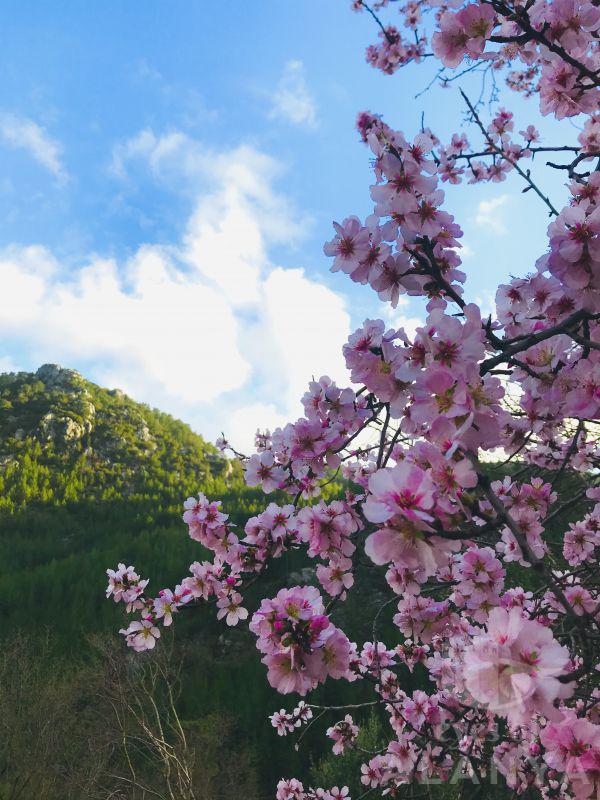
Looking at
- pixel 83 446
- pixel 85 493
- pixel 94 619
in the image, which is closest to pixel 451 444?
pixel 94 619

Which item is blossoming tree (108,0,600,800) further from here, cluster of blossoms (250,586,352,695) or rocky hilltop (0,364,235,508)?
rocky hilltop (0,364,235,508)

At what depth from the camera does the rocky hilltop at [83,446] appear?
3922cm

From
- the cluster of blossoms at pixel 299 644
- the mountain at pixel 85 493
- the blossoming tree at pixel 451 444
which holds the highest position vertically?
the mountain at pixel 85 493

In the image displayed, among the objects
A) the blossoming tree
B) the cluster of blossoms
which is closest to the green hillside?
the blossoming tree

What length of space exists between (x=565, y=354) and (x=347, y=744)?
4.48m

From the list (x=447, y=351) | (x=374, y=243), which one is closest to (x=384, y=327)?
(x=374, y=243)

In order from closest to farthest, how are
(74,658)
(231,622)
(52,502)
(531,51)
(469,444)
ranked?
(469,444) → (531,51) → (231,622) → (74,658) → (52,502)

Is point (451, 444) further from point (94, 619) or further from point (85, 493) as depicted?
point (85, 493)

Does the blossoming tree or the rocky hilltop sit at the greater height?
the rocky hilltop

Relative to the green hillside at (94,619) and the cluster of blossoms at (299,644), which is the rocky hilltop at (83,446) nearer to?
the green hillside at (94,619)

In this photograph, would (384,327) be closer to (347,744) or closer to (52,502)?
(347,744)

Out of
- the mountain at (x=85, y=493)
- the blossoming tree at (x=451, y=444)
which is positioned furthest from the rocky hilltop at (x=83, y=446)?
the blossoming tree at (x=451, y=444)

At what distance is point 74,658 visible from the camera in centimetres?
1642

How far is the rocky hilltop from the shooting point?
39.2 m
